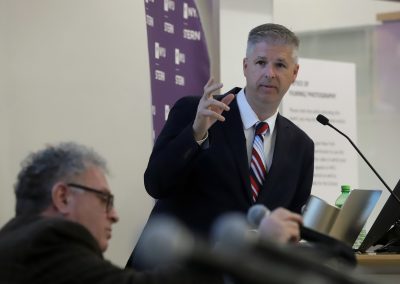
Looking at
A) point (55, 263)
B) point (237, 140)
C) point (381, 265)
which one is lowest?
point (381, 265)

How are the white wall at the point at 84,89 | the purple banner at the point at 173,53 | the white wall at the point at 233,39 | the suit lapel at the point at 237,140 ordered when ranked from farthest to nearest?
the white wall at the point at 233,39, the purple banner at the point at 173,53, the white wall at the point at 84,89, the suit lapel at the point at 237,140

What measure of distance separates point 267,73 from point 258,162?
33 cm

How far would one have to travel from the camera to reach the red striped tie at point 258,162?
8.46 feet

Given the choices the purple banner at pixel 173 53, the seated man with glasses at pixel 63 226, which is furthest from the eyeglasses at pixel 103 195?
the purple banner at pixel 173 53

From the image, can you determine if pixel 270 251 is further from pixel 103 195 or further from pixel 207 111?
pixel 207 111

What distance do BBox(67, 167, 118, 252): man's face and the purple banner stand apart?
2.13m

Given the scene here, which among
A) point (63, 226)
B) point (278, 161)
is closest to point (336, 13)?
point (278, 161)

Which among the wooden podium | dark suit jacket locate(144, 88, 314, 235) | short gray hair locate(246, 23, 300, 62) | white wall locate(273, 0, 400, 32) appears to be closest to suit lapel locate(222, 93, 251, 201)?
dark suit jacket locate(144, 88, 314, 235)

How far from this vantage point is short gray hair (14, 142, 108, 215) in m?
1.61

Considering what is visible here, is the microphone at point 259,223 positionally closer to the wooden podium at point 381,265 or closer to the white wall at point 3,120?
the wooden podium at point 381,265

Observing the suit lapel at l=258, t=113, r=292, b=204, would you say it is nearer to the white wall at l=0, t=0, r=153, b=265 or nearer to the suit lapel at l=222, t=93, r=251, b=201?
the suit lapel at l=222, t=93, r=251, b=201

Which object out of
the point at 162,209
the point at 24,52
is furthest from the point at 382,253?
the point at 24,52

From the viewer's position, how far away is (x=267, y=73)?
268cm

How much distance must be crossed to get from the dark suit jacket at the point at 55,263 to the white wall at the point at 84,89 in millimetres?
1496
